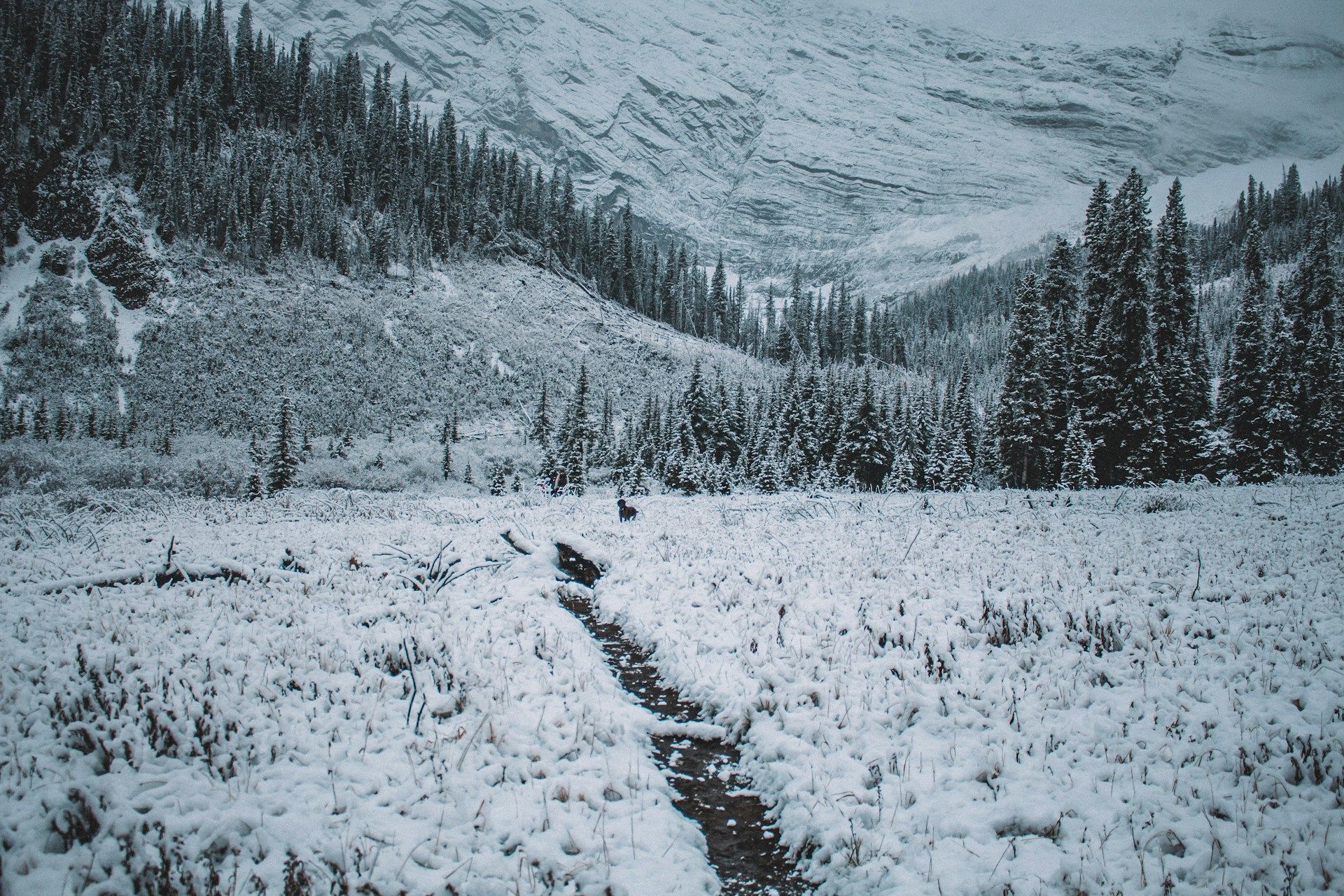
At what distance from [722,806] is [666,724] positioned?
1587 millimetres

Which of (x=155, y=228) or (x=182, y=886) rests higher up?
(x=155, y=228)

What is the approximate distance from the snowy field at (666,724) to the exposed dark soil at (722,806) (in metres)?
0.22

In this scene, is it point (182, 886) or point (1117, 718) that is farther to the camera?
point (1117, 718)

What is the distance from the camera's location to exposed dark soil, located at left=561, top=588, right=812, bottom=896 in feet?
15.6

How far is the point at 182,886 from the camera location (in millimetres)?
3789

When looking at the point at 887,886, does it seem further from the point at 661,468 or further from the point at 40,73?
the point at 40,73

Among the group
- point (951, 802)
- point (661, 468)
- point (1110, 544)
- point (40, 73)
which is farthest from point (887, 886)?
point (40, 73)

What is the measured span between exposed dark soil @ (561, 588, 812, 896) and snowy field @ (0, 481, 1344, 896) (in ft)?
0.74

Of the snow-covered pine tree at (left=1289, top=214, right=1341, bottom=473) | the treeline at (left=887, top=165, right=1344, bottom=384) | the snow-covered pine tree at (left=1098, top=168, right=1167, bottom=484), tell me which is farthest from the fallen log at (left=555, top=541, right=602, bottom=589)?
the treeline at (left=887, top=165, right=1344, bottom=384)

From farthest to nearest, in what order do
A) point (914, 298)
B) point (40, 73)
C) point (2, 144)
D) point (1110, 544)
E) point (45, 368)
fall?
point (914, 298) < point (40, 73) < point (2, 144) < point (45, 368) < point (1110, 544)

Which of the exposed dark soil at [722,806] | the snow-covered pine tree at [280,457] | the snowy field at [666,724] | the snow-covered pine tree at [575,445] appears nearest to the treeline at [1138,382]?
the snow-covered pine tree at [575,445]

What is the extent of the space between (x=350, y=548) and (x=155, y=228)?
88223 millimetres

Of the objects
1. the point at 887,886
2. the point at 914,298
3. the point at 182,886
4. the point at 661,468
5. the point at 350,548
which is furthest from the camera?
the point at 914,298

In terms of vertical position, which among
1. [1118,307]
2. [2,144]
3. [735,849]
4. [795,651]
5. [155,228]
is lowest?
[735,849]
